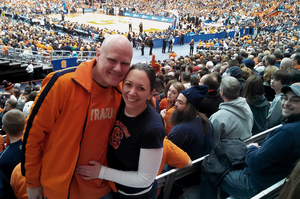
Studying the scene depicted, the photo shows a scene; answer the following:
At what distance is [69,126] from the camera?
4.79 feet

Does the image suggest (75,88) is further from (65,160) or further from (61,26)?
(61,26)

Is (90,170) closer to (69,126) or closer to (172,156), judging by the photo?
(69,126)

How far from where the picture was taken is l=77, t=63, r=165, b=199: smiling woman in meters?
1.42

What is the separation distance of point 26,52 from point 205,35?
16680 millimetres

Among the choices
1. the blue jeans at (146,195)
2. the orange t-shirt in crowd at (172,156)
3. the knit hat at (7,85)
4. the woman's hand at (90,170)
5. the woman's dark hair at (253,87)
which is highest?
the woman's dark hair at (253,87)

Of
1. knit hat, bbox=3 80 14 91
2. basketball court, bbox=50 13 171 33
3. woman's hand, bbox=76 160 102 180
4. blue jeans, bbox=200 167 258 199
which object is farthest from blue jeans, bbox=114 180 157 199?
basketball court, bbox=50 13 171 33

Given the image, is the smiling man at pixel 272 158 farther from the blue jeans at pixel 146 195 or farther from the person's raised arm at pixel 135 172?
the person's raised arm at pixel 135 172

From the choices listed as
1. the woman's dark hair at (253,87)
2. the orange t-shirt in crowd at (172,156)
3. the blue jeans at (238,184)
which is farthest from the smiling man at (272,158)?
the woman's dark hair at (253,87)

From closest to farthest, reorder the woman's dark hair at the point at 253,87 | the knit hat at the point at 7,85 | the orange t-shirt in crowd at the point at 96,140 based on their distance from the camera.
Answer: the orange t-shirt in crowd at the point at 96,140, the woman's dark hair at the point at 253,87, the knit hat at the point at 7,85

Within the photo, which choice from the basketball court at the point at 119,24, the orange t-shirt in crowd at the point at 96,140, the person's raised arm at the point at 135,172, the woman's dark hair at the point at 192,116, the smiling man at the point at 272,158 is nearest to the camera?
the person's raised arm at the point at 135,172

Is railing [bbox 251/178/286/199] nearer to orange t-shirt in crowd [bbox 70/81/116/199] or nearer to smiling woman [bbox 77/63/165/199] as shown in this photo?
smiling woman [bbox 77/63/165/199]

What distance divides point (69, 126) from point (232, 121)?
2010 mm

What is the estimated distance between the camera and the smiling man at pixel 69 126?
1.42 metres

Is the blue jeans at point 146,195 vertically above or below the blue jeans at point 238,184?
above
